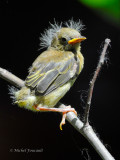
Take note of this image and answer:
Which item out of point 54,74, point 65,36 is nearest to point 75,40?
point 65,36

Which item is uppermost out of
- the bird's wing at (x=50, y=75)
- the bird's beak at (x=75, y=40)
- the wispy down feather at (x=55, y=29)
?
the wispy down feather at (x=55, y=29)

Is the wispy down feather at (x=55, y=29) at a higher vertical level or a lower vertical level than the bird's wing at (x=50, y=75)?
higher

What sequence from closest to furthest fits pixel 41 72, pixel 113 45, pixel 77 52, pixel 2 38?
1. pixel 41 72
2. pixel 77 52
3. pixel 113 45
4. pixel 2 38

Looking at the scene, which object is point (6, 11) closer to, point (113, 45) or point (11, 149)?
point (113, 45)

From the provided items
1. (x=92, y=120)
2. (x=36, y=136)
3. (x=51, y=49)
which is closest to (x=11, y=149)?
(x=36, y=136)

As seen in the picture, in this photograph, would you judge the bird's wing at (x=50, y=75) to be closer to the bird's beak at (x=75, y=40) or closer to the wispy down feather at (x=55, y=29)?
the bird's beak at (x=75, y=40)

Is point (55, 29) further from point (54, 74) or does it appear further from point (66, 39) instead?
point (54, 74)

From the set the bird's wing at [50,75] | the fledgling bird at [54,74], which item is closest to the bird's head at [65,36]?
the fledgling bird at [54,74]
